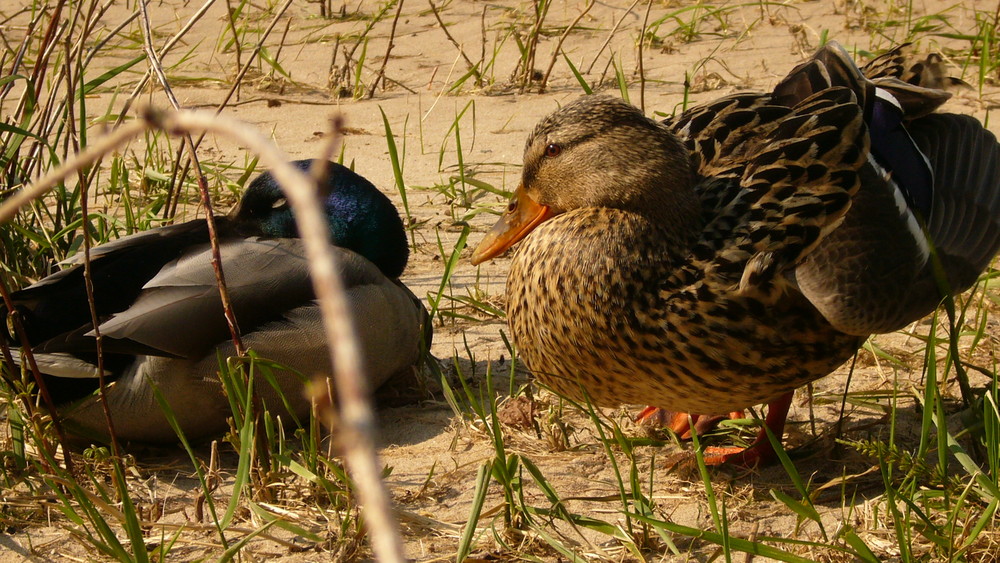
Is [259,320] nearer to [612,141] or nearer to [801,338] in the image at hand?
[612,141]

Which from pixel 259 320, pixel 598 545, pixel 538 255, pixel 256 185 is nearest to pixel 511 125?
pixel 256 185

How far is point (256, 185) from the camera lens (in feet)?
11.8

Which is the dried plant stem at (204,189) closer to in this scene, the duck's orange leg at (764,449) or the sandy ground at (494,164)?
the sandy ground at (494,164)

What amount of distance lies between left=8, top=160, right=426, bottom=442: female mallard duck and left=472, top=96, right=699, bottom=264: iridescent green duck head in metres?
0.82

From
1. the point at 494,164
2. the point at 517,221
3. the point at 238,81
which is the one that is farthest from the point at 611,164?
the point at 494,164

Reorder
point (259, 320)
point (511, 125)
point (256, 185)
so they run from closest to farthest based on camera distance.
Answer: point (259, 320), point (256, 185), point (511, 125)

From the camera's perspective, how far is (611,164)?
2.63 m

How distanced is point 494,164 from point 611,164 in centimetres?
223

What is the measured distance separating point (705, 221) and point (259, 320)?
4.23 feet

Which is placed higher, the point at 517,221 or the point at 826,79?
the point at 826,79

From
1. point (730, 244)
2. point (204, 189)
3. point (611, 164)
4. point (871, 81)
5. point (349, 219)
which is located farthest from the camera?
point (349, 219)

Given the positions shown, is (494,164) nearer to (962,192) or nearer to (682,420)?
(682,420)

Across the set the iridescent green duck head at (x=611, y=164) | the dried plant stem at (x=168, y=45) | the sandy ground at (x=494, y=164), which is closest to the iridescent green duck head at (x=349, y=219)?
the sandy ground at (x=494, y=164)

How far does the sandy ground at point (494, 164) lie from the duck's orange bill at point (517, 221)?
35 centimetres
